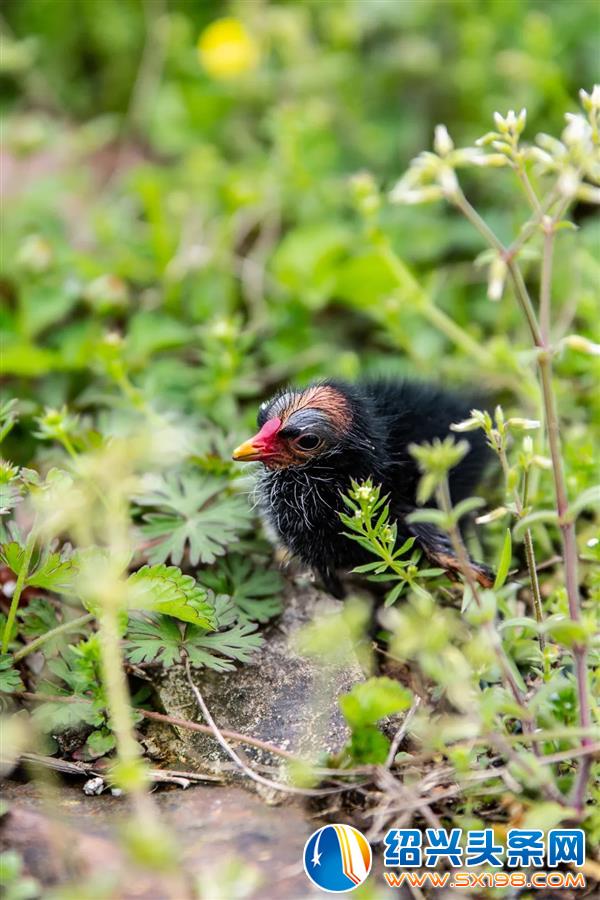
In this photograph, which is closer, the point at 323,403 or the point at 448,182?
the point at 448,182

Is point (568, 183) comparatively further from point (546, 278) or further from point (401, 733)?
point (401, 733)

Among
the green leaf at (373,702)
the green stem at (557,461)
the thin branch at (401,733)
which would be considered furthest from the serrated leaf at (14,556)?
the green stem at (557,461)

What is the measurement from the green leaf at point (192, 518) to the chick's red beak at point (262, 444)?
0.24 metres

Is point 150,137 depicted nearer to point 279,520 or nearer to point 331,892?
point 279,520

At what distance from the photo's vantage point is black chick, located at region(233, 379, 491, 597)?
2895 millimetres

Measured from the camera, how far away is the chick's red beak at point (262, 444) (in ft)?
9.53

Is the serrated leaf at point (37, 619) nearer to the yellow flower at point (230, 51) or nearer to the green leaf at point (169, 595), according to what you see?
the green leaf at point (169, 595)

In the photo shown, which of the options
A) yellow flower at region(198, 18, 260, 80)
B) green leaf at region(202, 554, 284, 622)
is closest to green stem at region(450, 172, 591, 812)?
green leaf at region(202, 554, 284, 622)

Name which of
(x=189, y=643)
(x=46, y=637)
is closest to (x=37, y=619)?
(x=46, y=637)

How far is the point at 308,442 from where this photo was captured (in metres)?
2.92

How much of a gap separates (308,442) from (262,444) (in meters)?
0.14

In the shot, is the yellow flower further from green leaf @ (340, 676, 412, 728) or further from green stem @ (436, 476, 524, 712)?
green leaf @ (340, 676, 412, 728)

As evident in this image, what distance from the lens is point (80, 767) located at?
2.62 m

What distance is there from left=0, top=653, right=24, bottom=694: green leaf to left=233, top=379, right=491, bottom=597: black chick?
35.1 inches
